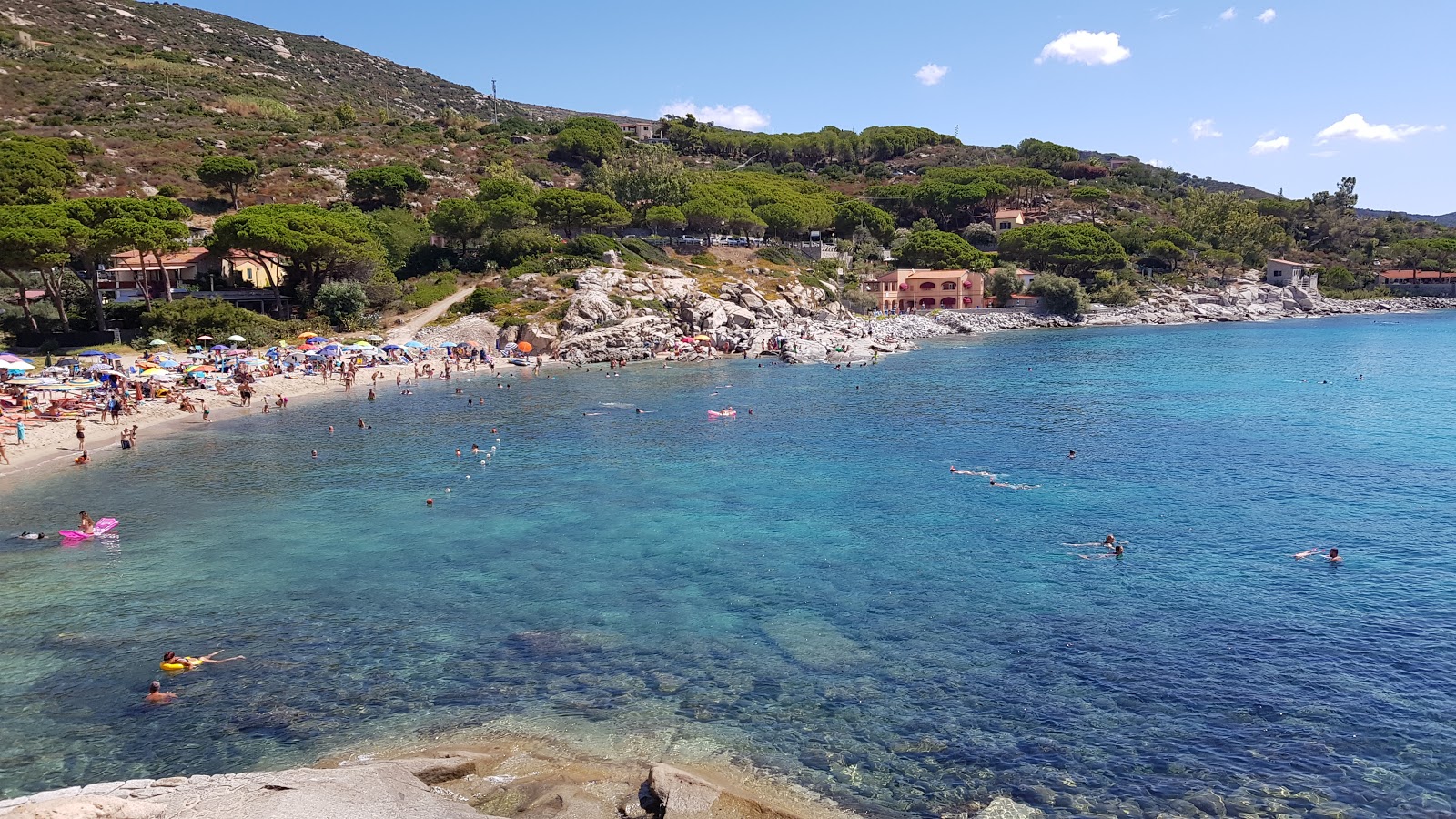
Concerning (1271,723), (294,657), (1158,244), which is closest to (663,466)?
(294,657)

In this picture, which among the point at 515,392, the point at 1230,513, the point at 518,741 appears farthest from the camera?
the point at 515,392

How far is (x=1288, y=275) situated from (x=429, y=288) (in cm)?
12241

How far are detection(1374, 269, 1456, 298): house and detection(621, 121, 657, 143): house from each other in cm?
13357

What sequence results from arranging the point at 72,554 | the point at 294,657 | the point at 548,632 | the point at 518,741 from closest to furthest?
the point at 518,741
the point at 294,657
the point at 548,632
the point at 72,554

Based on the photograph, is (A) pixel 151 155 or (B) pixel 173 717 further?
(A) pixel 151 155

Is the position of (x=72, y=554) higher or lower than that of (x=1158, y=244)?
lower

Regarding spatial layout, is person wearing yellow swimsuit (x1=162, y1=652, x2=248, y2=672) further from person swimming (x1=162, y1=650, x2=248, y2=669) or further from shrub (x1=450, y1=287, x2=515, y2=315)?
shrub (x1=450, y1=287, x2=515, y2=315)

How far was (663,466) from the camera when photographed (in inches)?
1425

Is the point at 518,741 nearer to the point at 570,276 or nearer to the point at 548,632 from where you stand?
the point at 548,632

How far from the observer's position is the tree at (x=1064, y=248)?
11594cm

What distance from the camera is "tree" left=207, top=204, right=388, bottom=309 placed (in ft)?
216

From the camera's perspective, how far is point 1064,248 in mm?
116125

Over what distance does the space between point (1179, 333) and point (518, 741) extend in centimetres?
9997

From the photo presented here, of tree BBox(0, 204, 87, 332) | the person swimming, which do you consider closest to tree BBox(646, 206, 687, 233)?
tree BBox(0, 204, 87, 332)
